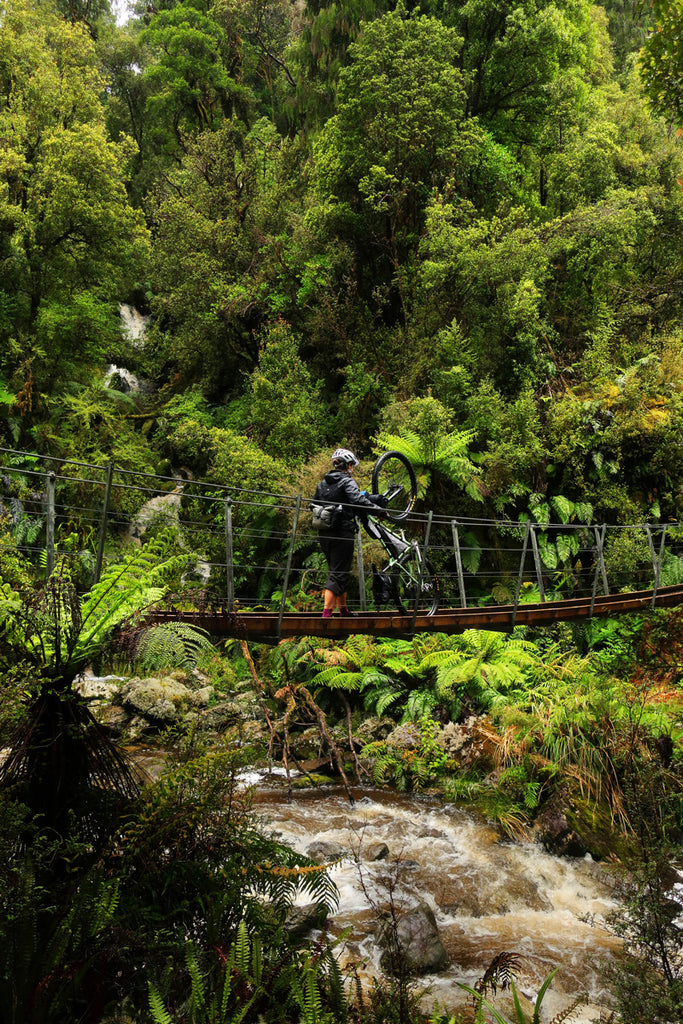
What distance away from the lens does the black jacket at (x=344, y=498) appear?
507 cm

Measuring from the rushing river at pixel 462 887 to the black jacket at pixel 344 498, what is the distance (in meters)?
Result: 2.11

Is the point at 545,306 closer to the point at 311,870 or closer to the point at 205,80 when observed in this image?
the point at 311,870

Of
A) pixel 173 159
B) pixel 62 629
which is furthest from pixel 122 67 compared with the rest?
pixel 62 629

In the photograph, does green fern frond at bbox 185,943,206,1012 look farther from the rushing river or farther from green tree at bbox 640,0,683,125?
green tree at bbox 640,0,683,125

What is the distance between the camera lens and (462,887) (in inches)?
195

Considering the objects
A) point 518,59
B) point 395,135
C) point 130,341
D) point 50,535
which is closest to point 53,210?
point 130,341

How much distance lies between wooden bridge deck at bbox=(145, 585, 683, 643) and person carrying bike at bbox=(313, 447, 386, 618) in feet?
0.64

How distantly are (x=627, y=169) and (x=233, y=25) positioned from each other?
40.6 ft

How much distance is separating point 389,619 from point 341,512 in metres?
0.97

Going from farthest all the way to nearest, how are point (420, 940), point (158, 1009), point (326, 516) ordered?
point (326, 516) < point (420, 940) < point (158, 1009)

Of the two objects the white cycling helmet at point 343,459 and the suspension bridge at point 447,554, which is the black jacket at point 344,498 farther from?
the suspension bridge at point 447,554

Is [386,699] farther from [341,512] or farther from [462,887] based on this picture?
[341,512]

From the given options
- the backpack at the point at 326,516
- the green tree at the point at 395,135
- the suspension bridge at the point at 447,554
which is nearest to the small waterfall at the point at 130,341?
the suspension bridge at the point at 447,554

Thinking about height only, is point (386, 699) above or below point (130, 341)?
below
